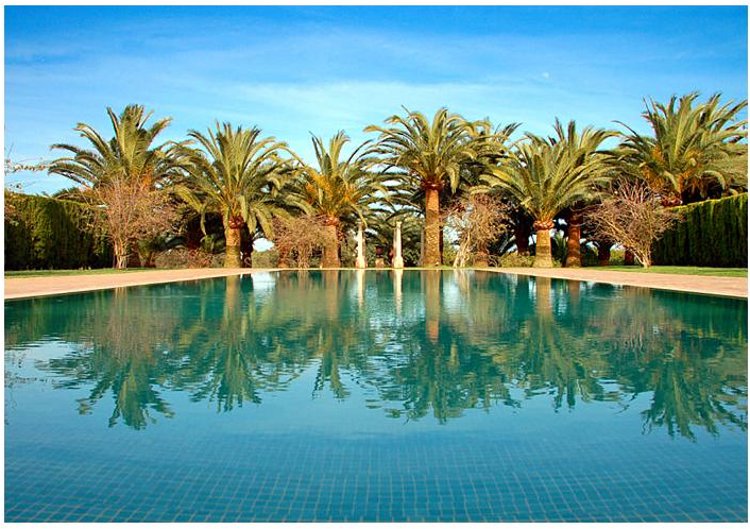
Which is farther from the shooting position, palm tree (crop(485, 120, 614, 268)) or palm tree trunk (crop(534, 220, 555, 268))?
palm tree trunk (crop(534, 220, 555, 268))

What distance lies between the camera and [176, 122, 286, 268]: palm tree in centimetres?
2894

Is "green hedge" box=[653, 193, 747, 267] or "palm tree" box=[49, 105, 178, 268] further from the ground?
"palm tree" box=[49, 105, 178, 268]

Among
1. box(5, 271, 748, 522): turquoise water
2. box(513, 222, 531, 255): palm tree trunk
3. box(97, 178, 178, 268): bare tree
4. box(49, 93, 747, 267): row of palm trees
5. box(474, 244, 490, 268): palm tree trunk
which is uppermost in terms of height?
box(49, 93, 747, 267): row of palm trees

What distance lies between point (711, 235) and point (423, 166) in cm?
1221

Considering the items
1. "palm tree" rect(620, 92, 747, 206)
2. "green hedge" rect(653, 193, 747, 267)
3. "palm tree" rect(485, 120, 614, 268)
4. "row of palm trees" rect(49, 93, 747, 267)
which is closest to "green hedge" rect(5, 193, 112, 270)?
"row of palm trees" rect(49, 93, 747, 267)

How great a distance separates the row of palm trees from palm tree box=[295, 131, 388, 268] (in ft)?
0.18

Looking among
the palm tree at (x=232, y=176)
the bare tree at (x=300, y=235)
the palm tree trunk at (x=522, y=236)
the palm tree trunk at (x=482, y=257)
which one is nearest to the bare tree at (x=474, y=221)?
the palm tree trunk at (x=482, y=257)

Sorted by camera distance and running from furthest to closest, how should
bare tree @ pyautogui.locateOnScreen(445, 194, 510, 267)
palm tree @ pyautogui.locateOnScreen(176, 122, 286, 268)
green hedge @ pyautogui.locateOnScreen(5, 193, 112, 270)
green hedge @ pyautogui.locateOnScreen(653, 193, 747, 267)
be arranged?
bare tree @ pyautogui.locateOnScreen(445, 194, 510, 267), palm tree @ pyautogui.locateOnScreen(176, 122, 286, 268), green hedge @ pyautogui.locateOnScreen(5, 193, 112, 270), green hedge @ pyautogui.locateOnScreen(653, 193, 747, 267)

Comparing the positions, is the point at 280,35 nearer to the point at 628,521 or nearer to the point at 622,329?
the point at 622,329

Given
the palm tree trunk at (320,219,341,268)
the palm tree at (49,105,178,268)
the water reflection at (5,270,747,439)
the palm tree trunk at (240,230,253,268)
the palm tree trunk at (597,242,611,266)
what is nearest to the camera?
the water reflection at (5,270,747,439)

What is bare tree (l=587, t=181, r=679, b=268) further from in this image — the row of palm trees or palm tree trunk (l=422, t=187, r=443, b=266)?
palm tree trunk (l=422, t=187, r=443, b=266)

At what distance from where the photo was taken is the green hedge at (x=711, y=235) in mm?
21969

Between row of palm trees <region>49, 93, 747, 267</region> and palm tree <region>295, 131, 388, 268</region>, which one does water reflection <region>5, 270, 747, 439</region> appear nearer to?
row of palm trees <region>49, 93, 747, 267</region>

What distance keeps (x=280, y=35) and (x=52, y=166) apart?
14385 mm
